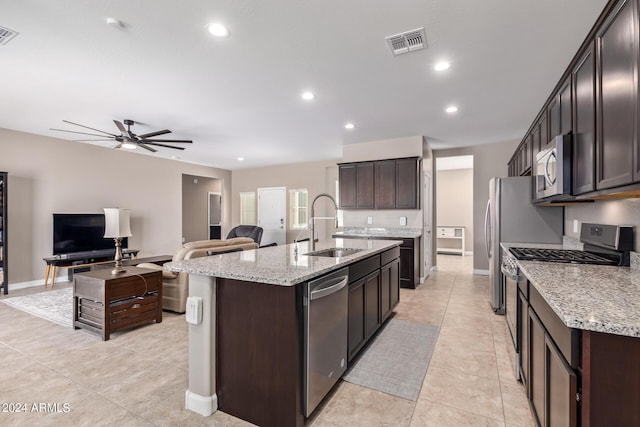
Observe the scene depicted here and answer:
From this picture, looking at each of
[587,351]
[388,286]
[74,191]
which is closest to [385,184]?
[388,286]

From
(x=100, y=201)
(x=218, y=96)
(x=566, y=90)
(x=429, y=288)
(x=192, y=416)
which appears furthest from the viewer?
(x=100, y=201)

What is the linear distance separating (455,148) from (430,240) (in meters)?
2.11

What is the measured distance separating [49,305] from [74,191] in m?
2.55

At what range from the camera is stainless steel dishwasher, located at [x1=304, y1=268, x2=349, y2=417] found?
165cm

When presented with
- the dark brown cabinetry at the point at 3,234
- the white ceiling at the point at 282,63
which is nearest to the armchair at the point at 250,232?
the white ceiling at the point at 282,63

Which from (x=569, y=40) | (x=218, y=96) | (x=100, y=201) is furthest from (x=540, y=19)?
(x=100, y=201)

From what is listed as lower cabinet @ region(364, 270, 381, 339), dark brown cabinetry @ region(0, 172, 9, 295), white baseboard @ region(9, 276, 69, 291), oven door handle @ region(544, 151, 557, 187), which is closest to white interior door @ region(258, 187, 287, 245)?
white baseboard @ region(9, 276, 69, 291)

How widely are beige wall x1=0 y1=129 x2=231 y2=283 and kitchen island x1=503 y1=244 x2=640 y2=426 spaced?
707cm

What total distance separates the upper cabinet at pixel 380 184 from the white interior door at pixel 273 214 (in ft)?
10.3

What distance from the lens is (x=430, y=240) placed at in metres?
6.05

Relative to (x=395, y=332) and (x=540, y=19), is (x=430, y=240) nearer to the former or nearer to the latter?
(x=395, y=332)

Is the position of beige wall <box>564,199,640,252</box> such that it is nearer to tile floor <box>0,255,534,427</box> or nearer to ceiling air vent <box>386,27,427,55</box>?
tile floor <box>0,255,534,427</box>

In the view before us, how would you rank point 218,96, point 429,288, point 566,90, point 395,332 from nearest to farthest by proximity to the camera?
point 566,90, point 395,332, point 218,96, point 429,288

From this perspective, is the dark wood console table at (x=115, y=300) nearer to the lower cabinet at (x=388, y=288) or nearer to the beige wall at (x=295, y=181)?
the lower cabinet at (x=388, y=288)
